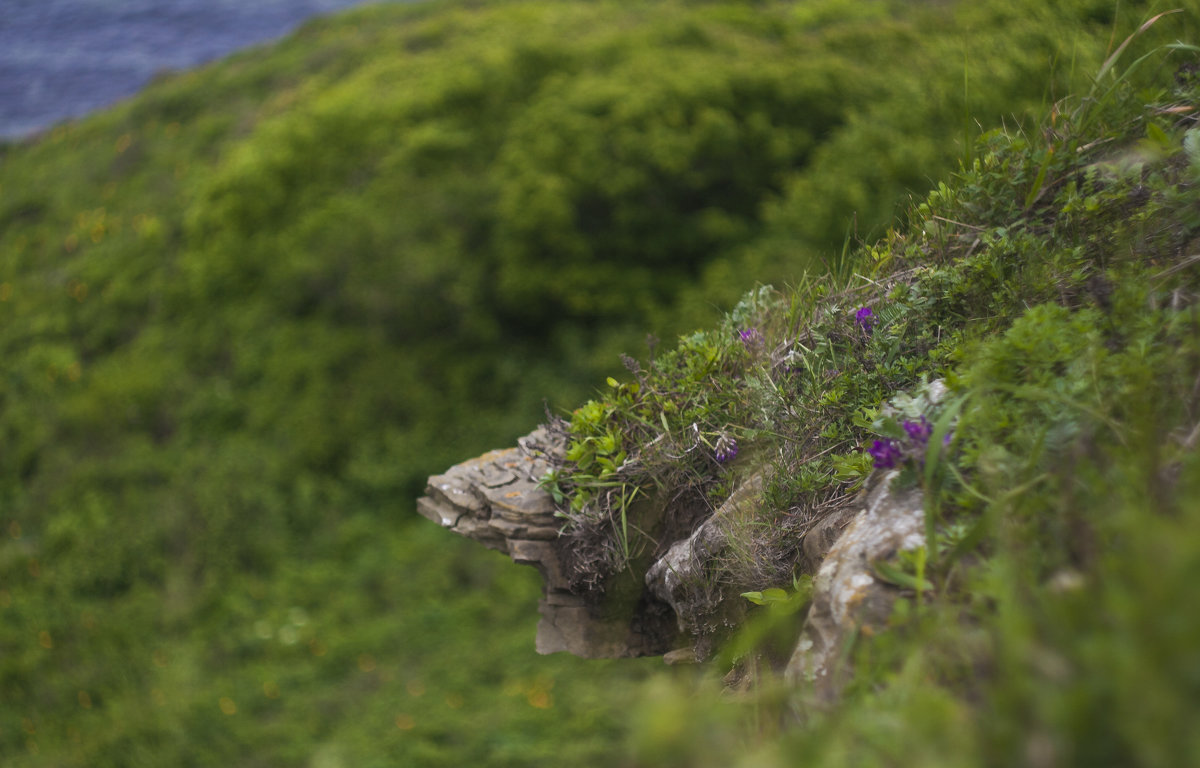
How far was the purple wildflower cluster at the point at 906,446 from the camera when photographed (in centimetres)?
179

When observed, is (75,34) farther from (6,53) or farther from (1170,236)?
(1170,236)

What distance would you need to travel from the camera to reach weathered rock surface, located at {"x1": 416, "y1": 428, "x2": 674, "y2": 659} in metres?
3.00

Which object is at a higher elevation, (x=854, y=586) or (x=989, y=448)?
(x=989, y=448)

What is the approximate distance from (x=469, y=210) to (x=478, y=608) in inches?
222

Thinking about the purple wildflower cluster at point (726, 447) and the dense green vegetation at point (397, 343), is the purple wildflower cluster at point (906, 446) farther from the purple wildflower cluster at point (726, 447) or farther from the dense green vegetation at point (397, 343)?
the dense green vegetation at point (397, 343)

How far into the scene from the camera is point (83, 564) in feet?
35.7

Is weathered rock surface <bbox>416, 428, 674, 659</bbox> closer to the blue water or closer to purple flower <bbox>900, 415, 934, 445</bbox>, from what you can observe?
purple flower <bbox>900, 415, 934, 445</bbox>

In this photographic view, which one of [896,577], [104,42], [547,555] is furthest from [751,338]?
[104,42]

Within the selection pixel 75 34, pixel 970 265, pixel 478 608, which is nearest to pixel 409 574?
pixel 478 608

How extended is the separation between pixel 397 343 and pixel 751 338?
30.9ft

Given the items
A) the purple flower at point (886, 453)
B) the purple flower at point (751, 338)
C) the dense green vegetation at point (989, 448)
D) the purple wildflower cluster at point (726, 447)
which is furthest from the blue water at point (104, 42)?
the purple flower at point (886, 453)

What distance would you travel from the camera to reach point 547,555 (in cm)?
302

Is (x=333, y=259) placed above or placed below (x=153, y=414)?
above

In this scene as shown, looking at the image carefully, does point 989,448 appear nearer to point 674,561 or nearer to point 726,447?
point 726,447
